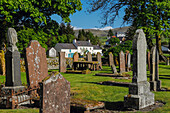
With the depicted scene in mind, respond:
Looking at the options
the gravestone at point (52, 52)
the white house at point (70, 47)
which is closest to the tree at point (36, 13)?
the gravestone at point (52, 52)

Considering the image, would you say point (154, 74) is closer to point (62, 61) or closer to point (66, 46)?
point (62, 61)

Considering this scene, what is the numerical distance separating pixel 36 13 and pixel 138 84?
17.0 m

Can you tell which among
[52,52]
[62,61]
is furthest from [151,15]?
[52,52]

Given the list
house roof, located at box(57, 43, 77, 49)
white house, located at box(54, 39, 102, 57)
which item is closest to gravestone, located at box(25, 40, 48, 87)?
white house, located at box(54, 39, 102, 57)

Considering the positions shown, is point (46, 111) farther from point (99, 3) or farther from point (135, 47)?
point (99, 3)

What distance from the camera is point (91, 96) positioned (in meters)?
9.76

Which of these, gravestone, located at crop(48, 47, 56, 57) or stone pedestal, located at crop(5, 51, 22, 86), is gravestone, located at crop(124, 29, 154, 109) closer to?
stone pedestal, located at crop(5, 51, 22, 86)

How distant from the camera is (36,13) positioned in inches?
891

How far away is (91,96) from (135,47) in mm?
3042

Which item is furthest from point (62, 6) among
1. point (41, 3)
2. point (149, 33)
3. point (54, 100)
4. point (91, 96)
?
point (54, 100)

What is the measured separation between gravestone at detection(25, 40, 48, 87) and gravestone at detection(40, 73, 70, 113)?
4968 mm

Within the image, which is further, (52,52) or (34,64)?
(52,52)

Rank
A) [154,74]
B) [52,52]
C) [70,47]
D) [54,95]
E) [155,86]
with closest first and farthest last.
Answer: [54,95], [155,86], [154,74], [52,52], [70,47]

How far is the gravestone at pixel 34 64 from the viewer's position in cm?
941
